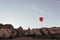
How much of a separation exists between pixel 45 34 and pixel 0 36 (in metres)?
2.14

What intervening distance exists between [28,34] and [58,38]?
4.79 feet

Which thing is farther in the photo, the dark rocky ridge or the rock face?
the dark rocky ridge

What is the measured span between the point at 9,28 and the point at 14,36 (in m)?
0.45

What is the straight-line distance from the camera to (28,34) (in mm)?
6457

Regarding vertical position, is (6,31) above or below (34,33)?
above

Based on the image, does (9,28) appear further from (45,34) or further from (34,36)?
(45,34)

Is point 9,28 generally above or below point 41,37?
above

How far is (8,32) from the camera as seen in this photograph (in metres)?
6.15

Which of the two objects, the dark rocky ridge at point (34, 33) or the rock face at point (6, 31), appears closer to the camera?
the rock face at point (6, 31)

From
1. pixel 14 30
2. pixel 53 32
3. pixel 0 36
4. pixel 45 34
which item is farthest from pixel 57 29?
pixel 0 36

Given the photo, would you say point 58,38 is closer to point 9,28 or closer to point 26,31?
point 26,31

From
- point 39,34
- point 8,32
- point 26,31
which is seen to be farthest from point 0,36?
point 39,34

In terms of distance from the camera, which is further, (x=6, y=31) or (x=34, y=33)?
(x=34, y=33)

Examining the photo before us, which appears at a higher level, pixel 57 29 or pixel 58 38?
pixel 57 29
